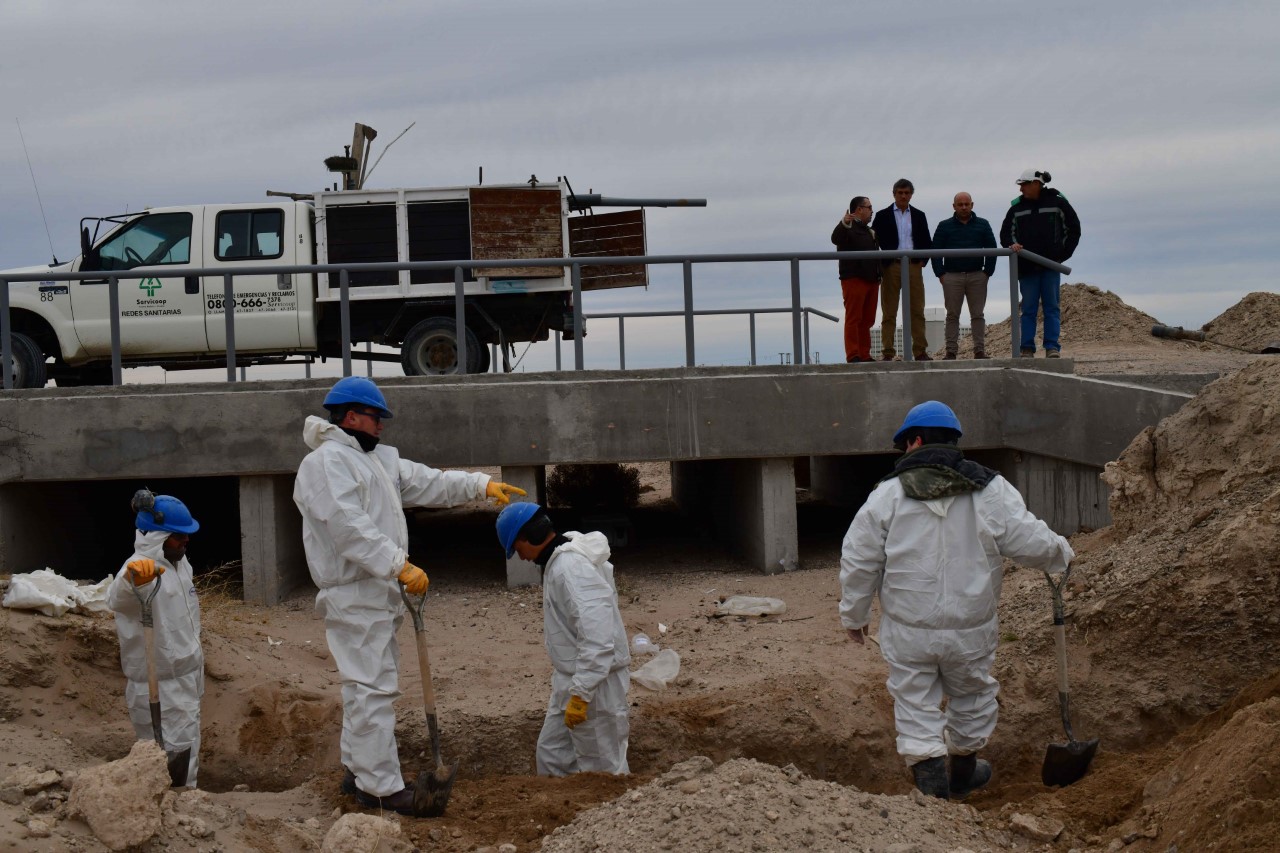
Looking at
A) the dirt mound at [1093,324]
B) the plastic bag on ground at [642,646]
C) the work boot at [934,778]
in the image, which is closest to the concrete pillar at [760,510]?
the plastic bag on ground at [642,646]

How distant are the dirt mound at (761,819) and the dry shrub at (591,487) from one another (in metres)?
10.9

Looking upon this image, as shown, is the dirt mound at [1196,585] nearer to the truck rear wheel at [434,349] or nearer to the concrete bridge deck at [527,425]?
the concrete bridge deck at [527,425]

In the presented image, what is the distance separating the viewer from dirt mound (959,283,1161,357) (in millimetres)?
17922

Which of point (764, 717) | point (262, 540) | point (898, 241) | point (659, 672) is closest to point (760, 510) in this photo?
point (898, 241)

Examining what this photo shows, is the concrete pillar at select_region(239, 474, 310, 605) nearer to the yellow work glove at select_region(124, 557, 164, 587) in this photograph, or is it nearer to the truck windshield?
the truck windshield

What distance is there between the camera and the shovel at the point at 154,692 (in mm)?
6199

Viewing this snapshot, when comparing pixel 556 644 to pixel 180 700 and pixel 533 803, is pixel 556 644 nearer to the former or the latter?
pixel 533 803

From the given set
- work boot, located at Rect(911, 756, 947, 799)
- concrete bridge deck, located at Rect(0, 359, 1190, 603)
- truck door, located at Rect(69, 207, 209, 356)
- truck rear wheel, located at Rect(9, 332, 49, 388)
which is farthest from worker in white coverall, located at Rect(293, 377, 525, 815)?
truck rear wheel, located at Rect(9, 332, 49, 388)

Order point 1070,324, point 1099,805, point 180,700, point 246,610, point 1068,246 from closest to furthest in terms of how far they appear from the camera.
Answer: point 1099,805, point 180,700, point 246,610, point 1068,246, point 1070,324

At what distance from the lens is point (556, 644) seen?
595 cm

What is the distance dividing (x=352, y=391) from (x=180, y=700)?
2.27 metres

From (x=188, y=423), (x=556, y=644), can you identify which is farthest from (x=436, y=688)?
(x=188, y=423)

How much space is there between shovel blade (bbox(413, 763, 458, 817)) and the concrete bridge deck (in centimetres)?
527

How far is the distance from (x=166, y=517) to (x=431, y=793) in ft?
7.57
